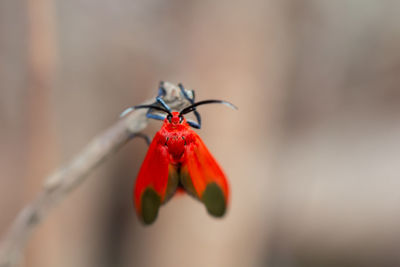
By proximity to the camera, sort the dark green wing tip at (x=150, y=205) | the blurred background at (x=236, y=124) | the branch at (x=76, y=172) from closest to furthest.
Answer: the branch at (x=76, y=172)
the dark green wing tip at (x=150, y=205)
the blurred background at (x=236, y=124)

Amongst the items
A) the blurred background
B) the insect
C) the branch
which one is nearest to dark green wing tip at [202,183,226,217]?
the insect

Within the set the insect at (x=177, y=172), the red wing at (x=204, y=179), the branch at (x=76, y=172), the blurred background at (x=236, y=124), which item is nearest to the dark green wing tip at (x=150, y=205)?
the insect at (x=177, y=172)

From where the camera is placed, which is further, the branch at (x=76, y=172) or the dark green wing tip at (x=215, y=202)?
the dark green wing tip at (x=215, y=202)

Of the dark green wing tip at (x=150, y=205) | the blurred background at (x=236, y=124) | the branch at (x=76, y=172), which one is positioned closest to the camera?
the branch at (x=76, y=172)

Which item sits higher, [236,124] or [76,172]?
[236,124]

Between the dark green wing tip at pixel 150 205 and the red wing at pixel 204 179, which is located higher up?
the red wing at pixel 204 179

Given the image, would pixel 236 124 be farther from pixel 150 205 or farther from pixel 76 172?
pixel 76 172

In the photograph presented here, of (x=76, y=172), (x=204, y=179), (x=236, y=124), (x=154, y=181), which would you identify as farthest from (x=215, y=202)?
(x=236, y=124)

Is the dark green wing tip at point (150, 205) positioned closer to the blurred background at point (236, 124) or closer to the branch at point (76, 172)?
the branch at point (76, 172)
